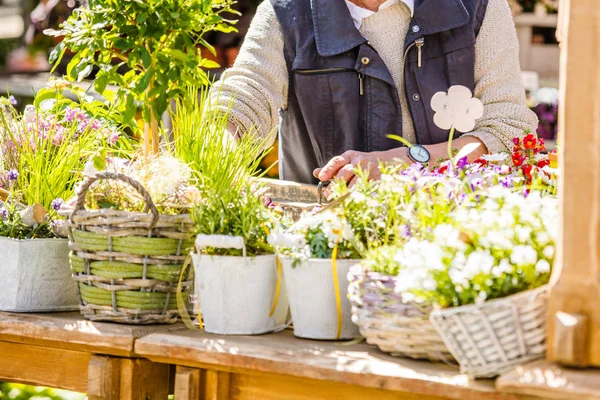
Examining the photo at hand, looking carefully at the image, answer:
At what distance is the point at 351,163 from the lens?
2.07 m

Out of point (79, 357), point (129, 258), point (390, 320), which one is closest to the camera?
point (390, 320)

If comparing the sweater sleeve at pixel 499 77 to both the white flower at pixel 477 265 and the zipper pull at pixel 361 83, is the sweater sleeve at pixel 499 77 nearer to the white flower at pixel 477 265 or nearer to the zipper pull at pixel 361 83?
the zipper pull at pixel 361 83

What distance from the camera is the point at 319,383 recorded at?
4.88 ft

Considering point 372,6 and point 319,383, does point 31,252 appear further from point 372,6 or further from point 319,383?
point 372,6

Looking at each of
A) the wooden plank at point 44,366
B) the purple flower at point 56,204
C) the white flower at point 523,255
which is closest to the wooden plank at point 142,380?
the wooden plank at point 44,366

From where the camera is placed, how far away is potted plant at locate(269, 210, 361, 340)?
60.5 inches

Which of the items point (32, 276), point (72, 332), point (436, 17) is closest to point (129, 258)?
point (72, 332)

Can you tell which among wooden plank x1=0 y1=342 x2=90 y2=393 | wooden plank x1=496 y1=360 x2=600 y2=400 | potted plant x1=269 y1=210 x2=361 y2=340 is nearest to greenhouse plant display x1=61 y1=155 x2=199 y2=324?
wooden plank x1=0 y1=342 x2=90 y2=393

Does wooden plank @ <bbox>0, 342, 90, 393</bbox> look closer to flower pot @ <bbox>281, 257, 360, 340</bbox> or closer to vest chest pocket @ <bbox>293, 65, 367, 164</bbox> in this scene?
flower pot @ <bbox>281, 257, 360, 340</bbox>

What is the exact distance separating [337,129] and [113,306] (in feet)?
3.24

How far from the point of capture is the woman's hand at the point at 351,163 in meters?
1.99

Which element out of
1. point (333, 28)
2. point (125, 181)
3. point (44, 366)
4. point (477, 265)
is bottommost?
point (44, 366)

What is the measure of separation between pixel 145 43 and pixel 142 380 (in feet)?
1.97

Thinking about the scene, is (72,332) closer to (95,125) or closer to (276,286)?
(276,286)
